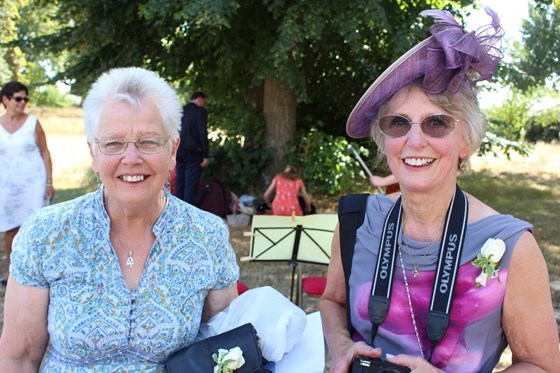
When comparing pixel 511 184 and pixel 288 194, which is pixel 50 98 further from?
pixel 288 194

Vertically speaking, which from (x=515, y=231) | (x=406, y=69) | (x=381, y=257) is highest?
(x=406, y=69)

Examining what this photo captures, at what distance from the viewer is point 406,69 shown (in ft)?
5.65

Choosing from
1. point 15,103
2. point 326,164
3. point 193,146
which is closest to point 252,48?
point 193,146

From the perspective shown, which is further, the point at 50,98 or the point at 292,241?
the point at 50,98

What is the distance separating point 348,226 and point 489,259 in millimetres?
544

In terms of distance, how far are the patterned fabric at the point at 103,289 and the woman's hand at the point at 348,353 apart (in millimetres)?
524

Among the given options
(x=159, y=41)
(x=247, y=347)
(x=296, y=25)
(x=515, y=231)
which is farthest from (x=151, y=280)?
(x=159, y=41)

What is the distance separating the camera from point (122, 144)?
6.04ft

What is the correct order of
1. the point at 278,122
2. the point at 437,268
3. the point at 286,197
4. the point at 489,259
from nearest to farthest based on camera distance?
1. the point at 489,259
2. the point at 437,268
3. the point at 286,197
4. the point at 278,122

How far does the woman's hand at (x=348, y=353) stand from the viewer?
169cm

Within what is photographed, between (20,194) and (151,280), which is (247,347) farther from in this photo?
(20,194)

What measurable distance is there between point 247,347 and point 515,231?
947mm

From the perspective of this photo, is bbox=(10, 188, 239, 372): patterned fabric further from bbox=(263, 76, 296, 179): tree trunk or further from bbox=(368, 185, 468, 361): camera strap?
bbox=(263, 76, 296, 179): tree trunk

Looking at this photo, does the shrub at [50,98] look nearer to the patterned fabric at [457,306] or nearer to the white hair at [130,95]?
the white hair at [130,95]
